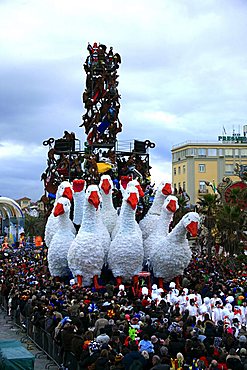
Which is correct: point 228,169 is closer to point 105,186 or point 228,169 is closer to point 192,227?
point 105,186

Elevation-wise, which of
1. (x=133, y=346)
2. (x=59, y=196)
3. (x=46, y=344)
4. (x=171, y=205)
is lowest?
(x=46, y=344)

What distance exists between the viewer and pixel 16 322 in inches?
725

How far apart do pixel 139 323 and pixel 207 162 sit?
5436cm

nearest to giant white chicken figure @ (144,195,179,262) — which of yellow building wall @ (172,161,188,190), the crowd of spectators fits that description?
the crowd of spectators

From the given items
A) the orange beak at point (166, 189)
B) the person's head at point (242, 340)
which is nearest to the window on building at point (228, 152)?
the orange beak at point (166, 189)

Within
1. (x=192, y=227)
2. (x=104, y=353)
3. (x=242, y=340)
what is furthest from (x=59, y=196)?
(x=104, y=353)

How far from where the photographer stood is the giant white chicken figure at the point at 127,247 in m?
19.2

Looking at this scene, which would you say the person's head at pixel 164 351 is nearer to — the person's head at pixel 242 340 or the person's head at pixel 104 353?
the person's head at pixel 104 353

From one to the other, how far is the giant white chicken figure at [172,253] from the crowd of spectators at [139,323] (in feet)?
2.98

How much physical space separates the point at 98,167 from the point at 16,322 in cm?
744

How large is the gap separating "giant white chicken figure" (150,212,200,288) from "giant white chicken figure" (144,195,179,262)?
289mm

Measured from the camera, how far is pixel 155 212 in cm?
2205

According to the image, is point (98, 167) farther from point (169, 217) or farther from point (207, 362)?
point (207, 362)

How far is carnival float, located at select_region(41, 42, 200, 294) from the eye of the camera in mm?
19312
